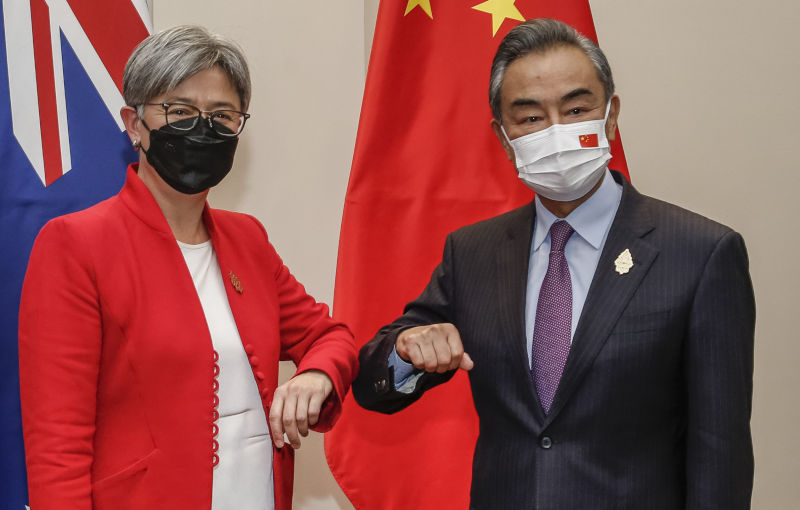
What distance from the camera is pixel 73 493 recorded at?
4.48 feet

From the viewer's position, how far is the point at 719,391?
142 centimetres

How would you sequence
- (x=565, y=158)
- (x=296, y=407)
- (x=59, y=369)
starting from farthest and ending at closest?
(x=565, y=158), (x=296, y=407), (x=59, y=369)

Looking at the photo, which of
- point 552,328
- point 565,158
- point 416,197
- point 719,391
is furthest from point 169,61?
point 719,391

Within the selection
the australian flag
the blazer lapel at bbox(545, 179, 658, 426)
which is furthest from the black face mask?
the blazer lapel at bbox(545, 179, 658, 426)

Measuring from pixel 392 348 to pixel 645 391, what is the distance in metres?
0.51

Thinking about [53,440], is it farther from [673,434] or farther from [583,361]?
[673,434]

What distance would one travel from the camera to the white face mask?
1630mm

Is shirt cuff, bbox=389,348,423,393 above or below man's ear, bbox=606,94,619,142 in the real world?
below

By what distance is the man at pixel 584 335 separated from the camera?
4.73ft

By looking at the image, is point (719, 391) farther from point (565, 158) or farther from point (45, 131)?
point (45, 131)

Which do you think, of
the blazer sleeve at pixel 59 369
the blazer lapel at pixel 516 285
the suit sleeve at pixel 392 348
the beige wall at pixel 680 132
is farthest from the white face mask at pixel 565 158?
the beige wall at pixel 680 132

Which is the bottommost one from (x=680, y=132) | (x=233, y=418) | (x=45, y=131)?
(x=233, y=418)

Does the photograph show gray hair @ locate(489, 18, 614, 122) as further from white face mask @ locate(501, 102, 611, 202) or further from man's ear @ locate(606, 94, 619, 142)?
white face mask @ locate(501, 102, 611, 202)

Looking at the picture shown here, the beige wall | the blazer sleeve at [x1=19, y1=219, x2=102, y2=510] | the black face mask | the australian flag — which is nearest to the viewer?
the blazer sleeve at [x1=19, y1=219, x2=102, y2=510]
